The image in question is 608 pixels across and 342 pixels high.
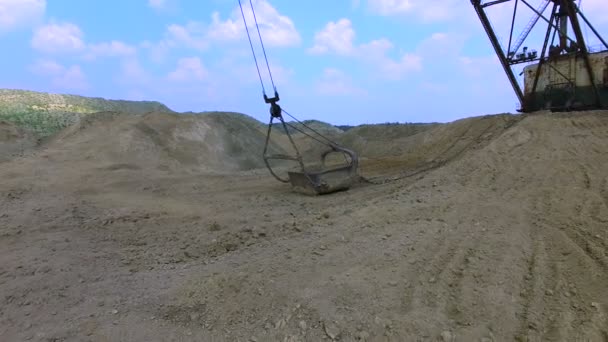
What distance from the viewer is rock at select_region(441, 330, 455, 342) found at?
366 centimetres

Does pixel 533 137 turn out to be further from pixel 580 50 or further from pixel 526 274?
pixel 580 50

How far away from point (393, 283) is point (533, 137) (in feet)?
22.2

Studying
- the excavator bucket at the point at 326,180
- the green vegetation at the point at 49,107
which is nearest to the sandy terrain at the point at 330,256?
the excavator bucket at the point at 326,180

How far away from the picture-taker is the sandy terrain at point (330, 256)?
399 cm

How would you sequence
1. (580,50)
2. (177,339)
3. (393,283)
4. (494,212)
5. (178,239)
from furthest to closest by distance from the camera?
(580,50)
(178,239)
(494,212)
(393,283)
(177,339)

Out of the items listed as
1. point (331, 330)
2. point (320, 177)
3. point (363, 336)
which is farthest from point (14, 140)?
point (363, 336)

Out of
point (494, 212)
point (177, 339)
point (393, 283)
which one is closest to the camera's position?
point (177, 339)

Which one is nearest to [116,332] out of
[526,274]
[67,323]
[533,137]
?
[67,323]

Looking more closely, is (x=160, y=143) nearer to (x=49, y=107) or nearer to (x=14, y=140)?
(x=14, y=140)

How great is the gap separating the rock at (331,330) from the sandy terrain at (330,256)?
0.04ft

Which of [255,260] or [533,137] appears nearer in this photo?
[255,260]

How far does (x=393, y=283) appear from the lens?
438 centimetres

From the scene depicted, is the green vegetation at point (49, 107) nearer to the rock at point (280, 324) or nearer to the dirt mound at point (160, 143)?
the dirt mound at point (160, 143)

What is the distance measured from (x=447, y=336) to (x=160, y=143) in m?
12.1
